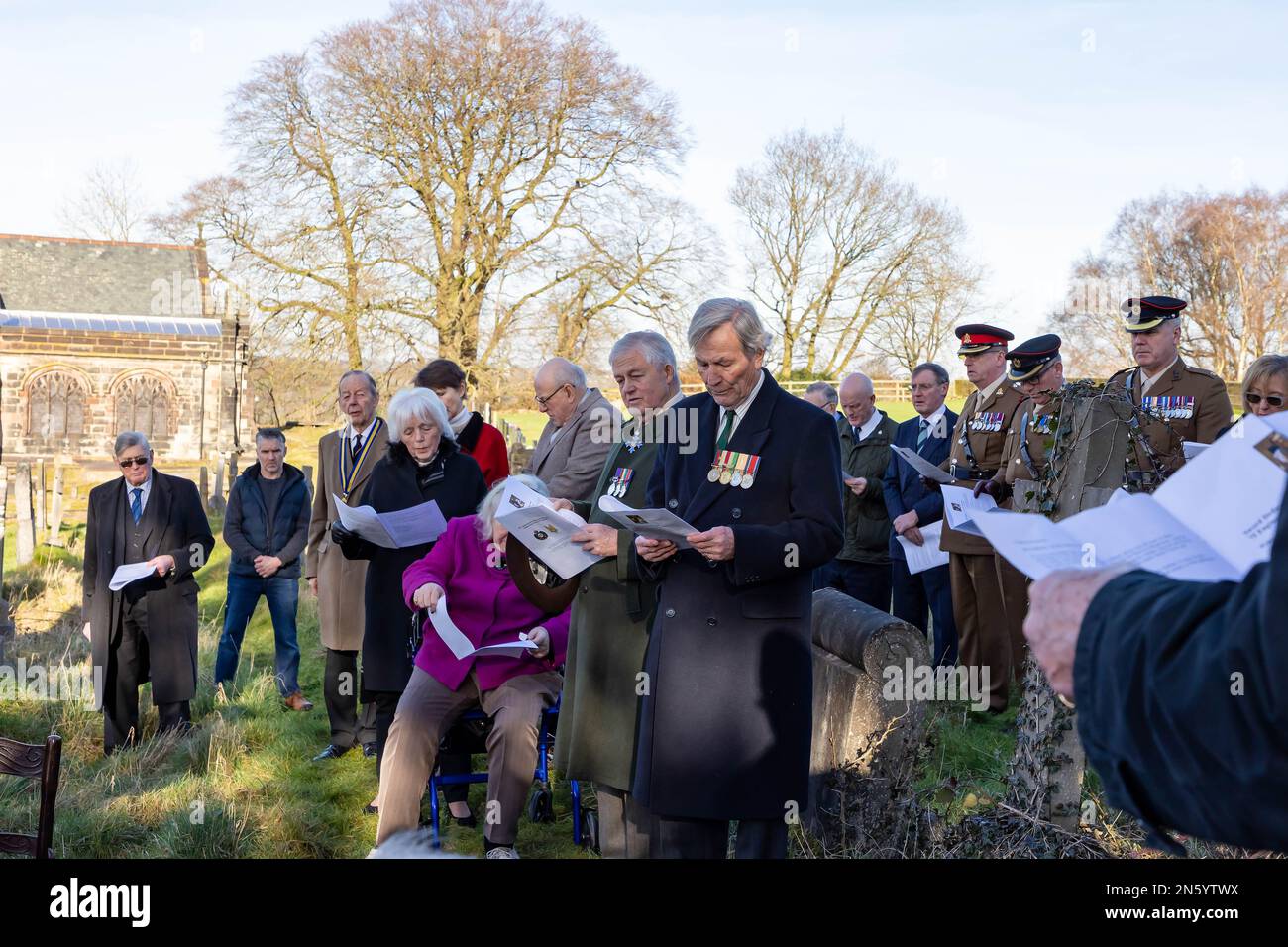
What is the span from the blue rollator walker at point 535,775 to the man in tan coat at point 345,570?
142 centimetres

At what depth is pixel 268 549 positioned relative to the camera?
888 cm

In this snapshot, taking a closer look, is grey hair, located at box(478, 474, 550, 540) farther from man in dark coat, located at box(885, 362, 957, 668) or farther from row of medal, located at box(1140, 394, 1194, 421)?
man in dark coat, located at box(885, 362, 957, 668)

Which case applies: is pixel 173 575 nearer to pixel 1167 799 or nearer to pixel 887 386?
pixel 1167 799

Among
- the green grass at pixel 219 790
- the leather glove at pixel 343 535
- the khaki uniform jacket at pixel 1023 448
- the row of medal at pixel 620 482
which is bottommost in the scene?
the green grass at pixel 219 790

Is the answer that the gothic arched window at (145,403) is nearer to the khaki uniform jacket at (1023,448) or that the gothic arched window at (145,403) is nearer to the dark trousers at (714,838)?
the khaki uniform jacket at (1023,448)

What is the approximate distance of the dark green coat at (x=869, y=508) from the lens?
335 inches

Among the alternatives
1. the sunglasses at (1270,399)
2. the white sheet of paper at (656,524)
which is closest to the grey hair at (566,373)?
the white sheet of paper at (656,524)

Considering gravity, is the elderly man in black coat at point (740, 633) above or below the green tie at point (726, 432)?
below

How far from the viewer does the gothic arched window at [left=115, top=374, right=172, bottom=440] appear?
1692 inches

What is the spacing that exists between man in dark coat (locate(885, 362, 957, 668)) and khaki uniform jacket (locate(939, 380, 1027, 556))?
0.40 meters

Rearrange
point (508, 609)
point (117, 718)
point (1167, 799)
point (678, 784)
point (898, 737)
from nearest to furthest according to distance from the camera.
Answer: point (1167, 799) → point (678, 784) → point (898, 737) → point (508, 609) → point (117, 718)

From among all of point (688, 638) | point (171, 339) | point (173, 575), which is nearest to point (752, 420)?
point (688, 638)

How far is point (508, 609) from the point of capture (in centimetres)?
547
